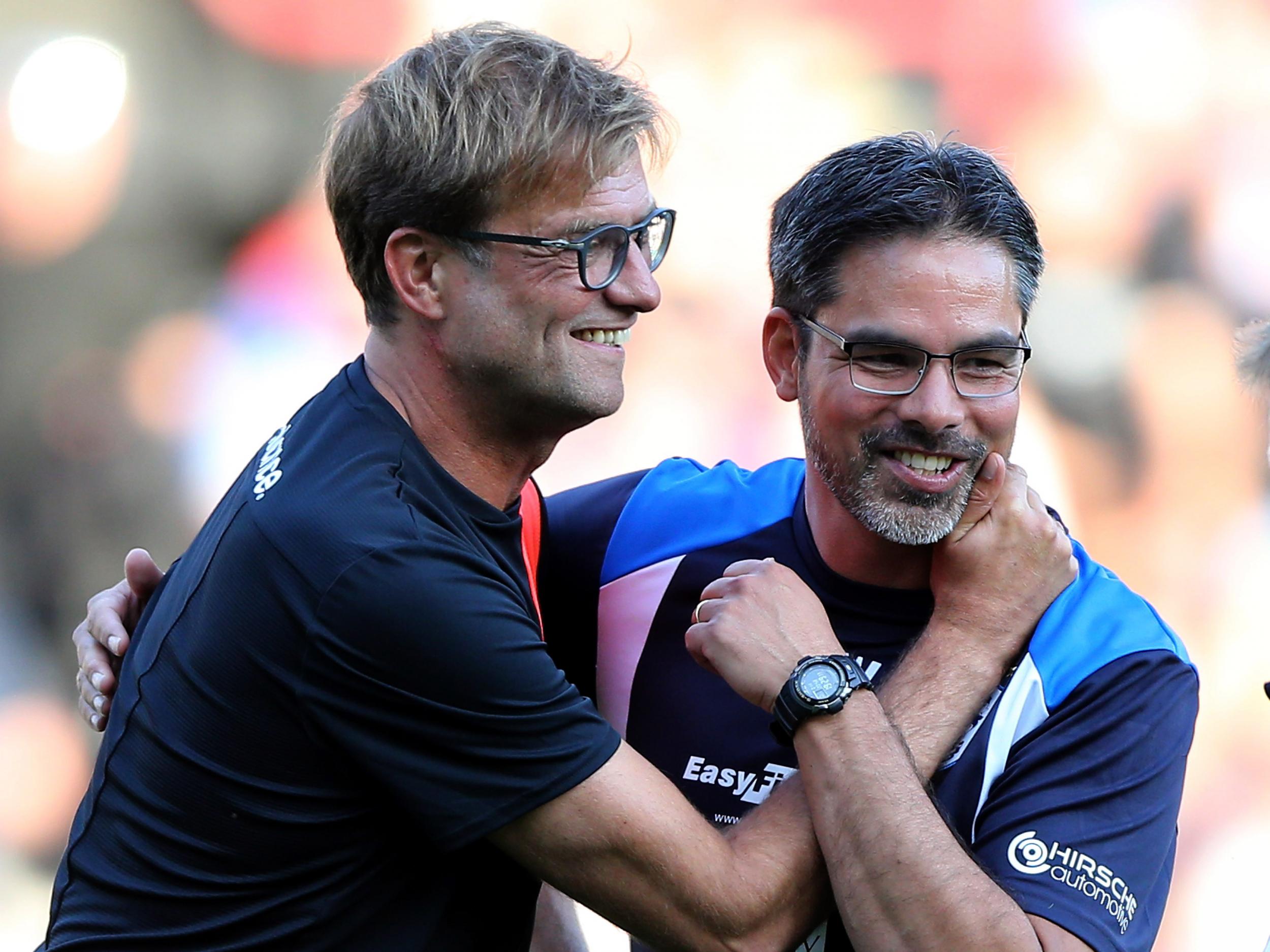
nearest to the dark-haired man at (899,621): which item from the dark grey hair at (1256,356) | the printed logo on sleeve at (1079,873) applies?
the printed logo on sleeve at (1079,873)

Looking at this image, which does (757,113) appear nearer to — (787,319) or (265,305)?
(265,305)

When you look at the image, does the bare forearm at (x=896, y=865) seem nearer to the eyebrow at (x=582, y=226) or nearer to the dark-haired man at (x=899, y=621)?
the dark-haired man at (x=899, y=621)

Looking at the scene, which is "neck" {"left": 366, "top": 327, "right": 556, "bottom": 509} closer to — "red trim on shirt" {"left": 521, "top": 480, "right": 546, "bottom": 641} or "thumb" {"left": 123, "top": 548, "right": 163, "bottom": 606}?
"red trim on shirt" {"left": 521, "top": 480, "right": 546, "bottom": 641}

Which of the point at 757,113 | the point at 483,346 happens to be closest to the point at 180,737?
the point at 483,346

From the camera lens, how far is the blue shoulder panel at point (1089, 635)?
2.18 m

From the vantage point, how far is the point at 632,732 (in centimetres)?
256

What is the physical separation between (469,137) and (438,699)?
34.8 inches

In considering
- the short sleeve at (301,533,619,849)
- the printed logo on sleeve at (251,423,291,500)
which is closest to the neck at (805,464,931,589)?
the short sleeve at (301,533,619,849)

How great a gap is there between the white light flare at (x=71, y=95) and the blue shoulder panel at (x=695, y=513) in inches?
123

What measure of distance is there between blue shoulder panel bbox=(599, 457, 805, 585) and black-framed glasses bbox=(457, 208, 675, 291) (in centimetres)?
61

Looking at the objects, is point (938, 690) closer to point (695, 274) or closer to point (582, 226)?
point (582, 226)

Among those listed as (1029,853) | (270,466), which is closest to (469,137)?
(270,466)

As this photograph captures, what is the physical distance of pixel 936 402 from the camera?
2.32m

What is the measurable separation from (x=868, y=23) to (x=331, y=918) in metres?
4.33
